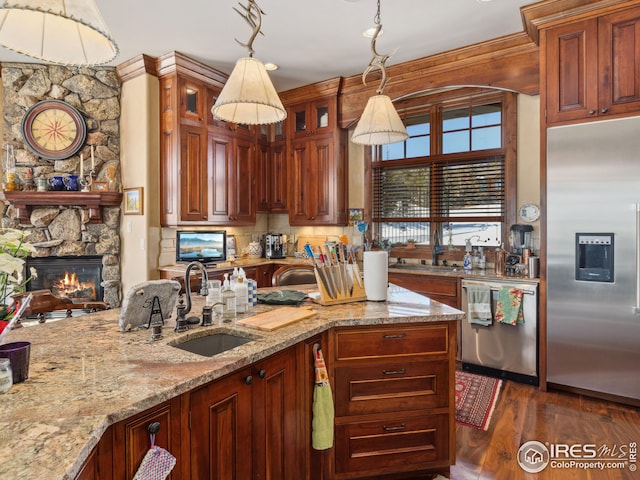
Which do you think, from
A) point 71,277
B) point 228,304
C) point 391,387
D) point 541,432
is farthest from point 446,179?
point 71,277

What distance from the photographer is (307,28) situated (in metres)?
3.35

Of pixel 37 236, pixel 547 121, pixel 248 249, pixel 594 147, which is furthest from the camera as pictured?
pixel 248 249

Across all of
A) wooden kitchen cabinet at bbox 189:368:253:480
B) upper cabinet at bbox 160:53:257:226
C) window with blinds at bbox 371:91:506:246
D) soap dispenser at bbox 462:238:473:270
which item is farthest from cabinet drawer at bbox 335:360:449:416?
upper cabinet at bbox 160:53:257:226

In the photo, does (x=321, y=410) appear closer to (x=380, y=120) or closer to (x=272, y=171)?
(x=380, y=120)

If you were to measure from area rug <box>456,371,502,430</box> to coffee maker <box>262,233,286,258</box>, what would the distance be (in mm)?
2632

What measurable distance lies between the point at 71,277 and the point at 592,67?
527cm

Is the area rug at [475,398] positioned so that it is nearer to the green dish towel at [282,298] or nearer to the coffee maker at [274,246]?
the green dish towel at [282,298]

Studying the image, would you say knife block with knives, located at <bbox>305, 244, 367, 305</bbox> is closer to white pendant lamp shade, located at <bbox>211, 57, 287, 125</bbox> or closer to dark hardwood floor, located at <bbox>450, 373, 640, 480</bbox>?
white pendant lamp shade, located at <bbox>211, 57, 287, 125</bbox>

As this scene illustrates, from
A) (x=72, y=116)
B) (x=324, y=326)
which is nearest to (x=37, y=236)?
(x=72, y=116)

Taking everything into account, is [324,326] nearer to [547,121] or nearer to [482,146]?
[547,121]

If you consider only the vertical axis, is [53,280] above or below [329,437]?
above

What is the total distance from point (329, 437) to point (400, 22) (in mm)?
3235

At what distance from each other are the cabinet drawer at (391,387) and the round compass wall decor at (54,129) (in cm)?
392

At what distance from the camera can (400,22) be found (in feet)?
10.6
